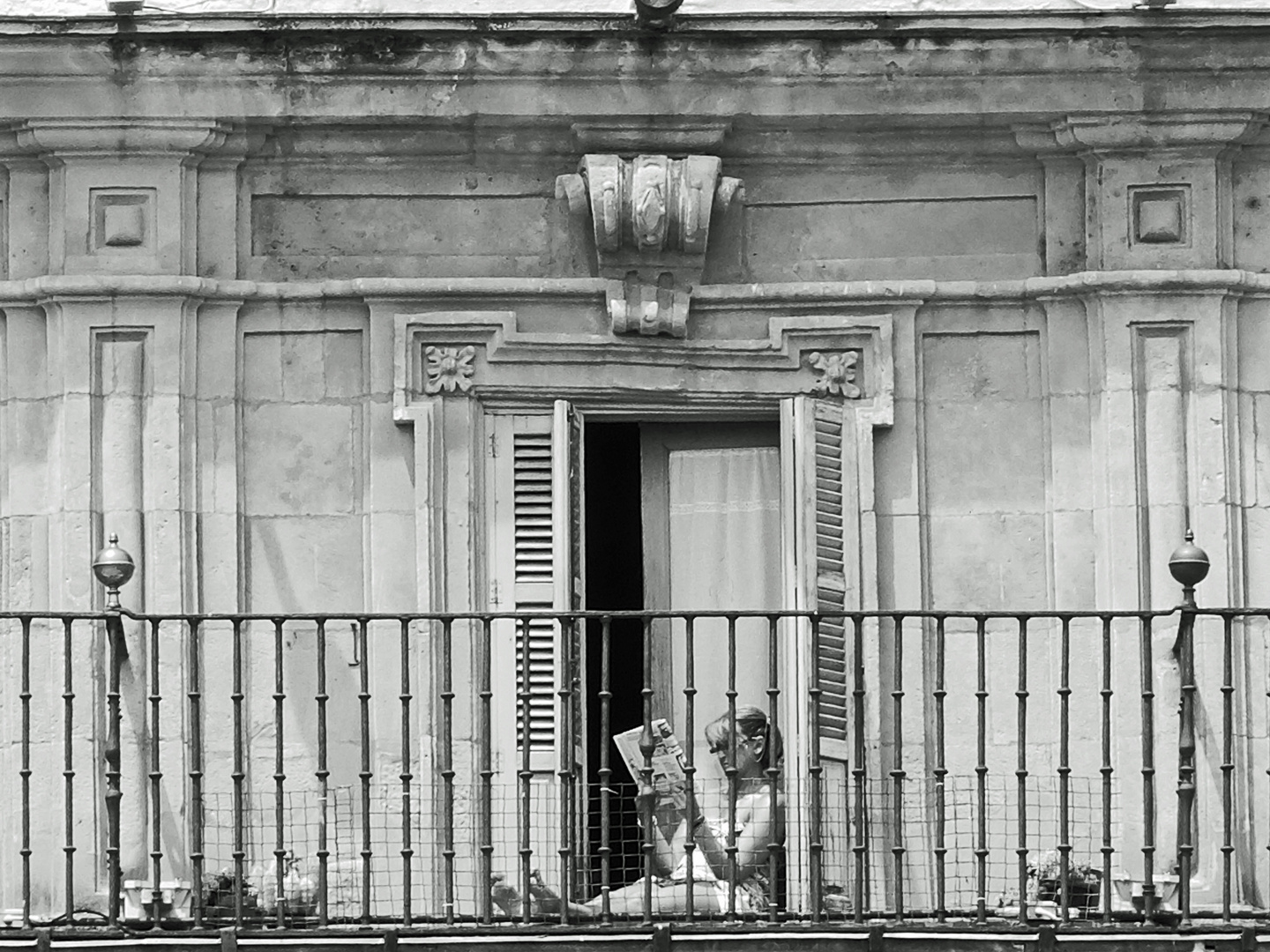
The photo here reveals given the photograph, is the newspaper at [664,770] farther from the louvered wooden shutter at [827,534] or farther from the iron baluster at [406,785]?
the iron baluster at [406,785]

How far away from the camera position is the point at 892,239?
43.1 ft

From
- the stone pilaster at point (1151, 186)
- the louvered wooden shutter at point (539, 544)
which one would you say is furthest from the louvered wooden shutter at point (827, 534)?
the stone pilaster at point (1151, 186)

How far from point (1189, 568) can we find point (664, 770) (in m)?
2.05

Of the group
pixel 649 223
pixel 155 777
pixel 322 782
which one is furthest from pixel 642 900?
pixel 649 223

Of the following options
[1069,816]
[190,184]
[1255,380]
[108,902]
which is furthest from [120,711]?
[1255,380]

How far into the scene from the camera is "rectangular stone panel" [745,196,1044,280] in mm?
13141

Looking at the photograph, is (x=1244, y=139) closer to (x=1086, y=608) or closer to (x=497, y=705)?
(x=1086, y=608)

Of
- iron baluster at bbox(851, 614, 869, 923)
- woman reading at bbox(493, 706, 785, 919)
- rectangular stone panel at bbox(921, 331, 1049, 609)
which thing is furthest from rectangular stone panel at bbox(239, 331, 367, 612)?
rectangular stone panel at bbox(921, 331, 1049, 609)

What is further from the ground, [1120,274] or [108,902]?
[1120,274]

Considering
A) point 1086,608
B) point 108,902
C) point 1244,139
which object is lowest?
point 108,902

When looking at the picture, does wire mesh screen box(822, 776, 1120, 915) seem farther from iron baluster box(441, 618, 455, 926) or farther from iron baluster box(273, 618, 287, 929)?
iron baluster box(273, 618, 287, 929)

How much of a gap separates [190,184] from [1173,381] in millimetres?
3631

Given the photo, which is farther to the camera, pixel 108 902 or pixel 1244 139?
pixel 1244 139

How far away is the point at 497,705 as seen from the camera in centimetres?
1292
